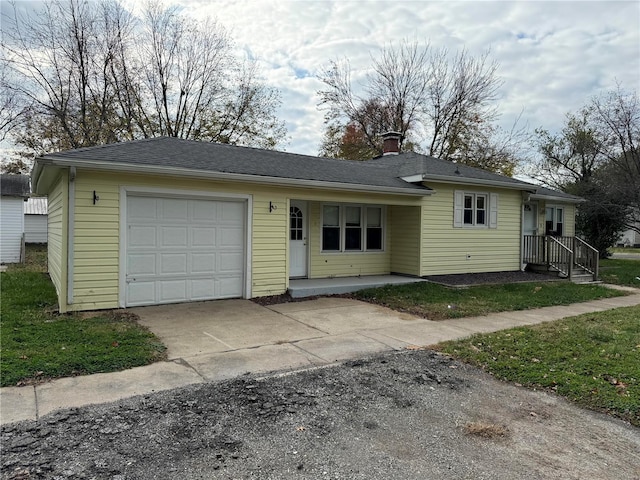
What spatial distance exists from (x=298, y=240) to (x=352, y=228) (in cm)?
176

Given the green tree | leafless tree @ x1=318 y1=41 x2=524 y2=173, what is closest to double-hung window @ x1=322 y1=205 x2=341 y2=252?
the green tree

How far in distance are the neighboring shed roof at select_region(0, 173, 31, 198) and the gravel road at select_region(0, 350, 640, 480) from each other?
59.0 feet

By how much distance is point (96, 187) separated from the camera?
7.26 metres

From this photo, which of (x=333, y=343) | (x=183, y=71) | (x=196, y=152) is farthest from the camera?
(x=183, y=71)

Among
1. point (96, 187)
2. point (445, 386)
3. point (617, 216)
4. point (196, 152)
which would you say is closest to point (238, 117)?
point (196, 152)

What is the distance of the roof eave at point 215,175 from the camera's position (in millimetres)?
6801

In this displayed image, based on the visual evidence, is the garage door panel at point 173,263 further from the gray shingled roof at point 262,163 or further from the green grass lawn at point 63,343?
the gray shingled roof at point 262,163

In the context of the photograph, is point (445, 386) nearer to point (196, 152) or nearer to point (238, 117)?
point (196, 152)

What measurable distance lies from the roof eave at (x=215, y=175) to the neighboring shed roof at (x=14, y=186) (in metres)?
11.1

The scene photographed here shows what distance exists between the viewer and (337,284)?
1012 cm

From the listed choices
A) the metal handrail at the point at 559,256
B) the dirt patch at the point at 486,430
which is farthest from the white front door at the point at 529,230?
the dirt patch at the point at 486,430

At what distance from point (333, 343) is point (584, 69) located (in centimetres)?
1253

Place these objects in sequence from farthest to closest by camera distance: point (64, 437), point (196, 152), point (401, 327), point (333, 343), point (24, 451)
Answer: point (196, 152), point (401, 327), point (333, 343), point (64, 437), point (24, 451)

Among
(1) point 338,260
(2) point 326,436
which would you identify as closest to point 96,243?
(2) point 326,436
